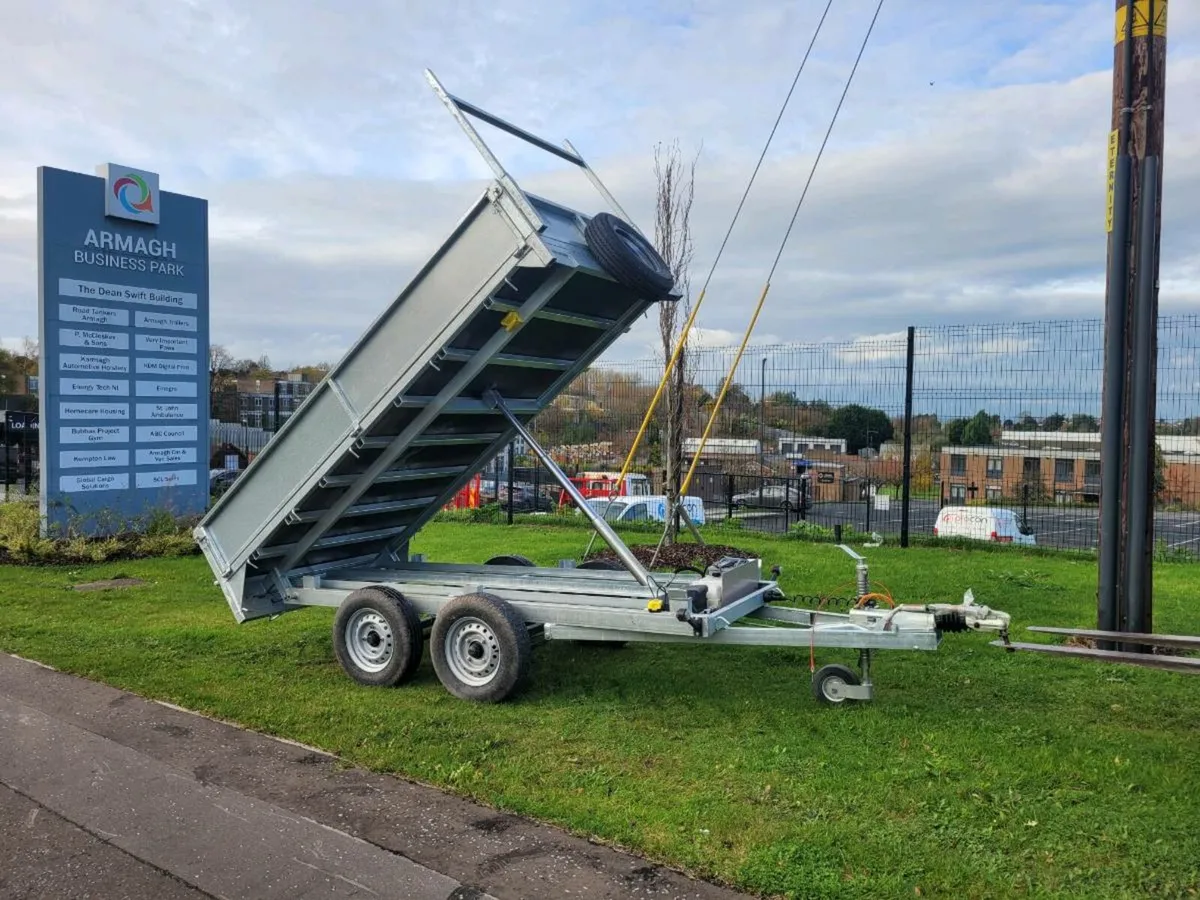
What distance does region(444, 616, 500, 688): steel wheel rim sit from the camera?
586 centimetres

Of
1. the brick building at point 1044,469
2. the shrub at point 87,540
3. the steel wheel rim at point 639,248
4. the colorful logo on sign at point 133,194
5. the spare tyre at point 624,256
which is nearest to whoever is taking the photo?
the spare tyre at point 624,256

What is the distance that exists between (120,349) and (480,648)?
10271 mm

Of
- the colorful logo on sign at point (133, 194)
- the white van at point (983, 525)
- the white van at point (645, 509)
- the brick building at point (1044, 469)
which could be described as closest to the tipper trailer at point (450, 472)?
→ the brick building at point (1044, 469)

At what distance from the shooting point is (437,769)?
4.76 meters

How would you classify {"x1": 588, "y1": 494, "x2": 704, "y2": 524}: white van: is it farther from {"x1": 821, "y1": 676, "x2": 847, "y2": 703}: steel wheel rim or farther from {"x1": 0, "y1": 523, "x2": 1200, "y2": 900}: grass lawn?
{"x1": 821, "y1": 676, "x2": 847, "y2": 703}: steel wheel rim

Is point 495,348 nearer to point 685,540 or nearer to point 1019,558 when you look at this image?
point 685,540

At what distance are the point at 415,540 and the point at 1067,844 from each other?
474 inches

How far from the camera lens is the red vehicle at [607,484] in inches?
653

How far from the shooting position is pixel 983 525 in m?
13.6

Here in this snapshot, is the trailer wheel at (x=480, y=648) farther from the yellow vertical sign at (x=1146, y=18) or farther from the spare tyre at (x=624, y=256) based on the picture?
the yellow vertical sign at (x=1146, y=18)

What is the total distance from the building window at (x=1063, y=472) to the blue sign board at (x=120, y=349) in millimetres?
12954

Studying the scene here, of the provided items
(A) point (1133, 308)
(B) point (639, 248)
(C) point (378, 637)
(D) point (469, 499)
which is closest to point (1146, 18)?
(A) point (1133, 308)

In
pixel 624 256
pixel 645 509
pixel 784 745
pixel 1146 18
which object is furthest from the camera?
pixel 645 509

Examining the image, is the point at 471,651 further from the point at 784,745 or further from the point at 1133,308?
the point at 1133,308
